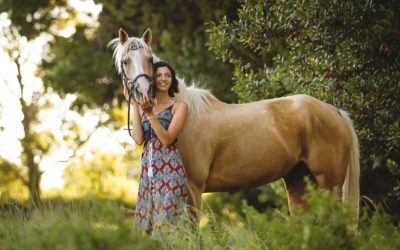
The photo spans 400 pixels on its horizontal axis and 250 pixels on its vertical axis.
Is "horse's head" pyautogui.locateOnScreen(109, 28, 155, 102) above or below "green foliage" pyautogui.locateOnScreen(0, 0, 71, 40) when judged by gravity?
below

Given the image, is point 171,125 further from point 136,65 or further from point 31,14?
point 31,14

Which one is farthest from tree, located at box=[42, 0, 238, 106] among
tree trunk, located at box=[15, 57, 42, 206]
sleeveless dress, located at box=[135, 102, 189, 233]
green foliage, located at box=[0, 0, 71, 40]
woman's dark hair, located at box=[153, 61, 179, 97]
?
sleeveless dress, located at box=[135, 102, 189, 233]

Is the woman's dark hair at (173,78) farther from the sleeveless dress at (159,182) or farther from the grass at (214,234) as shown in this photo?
the grass at (214,234)

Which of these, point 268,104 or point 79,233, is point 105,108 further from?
point 79,233

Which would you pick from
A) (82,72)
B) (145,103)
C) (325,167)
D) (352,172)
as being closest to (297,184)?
(325,167)

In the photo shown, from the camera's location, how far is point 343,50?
6.11m

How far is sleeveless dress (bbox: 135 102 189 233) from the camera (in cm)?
469

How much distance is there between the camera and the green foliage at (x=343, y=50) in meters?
5.91

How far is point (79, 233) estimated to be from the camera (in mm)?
3232

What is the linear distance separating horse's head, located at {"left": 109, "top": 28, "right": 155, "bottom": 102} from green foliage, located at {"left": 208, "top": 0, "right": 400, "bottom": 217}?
1.87m

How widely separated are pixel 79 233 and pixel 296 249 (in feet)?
3.84

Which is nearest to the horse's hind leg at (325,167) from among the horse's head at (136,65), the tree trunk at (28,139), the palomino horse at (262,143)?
the palomino horse at (262,143)

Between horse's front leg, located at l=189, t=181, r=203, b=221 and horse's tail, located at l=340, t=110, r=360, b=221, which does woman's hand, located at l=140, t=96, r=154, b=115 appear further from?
horse's tail, located at l=340, t=110, r=360, b=221

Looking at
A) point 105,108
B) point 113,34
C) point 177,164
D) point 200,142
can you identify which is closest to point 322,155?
point 200,142
